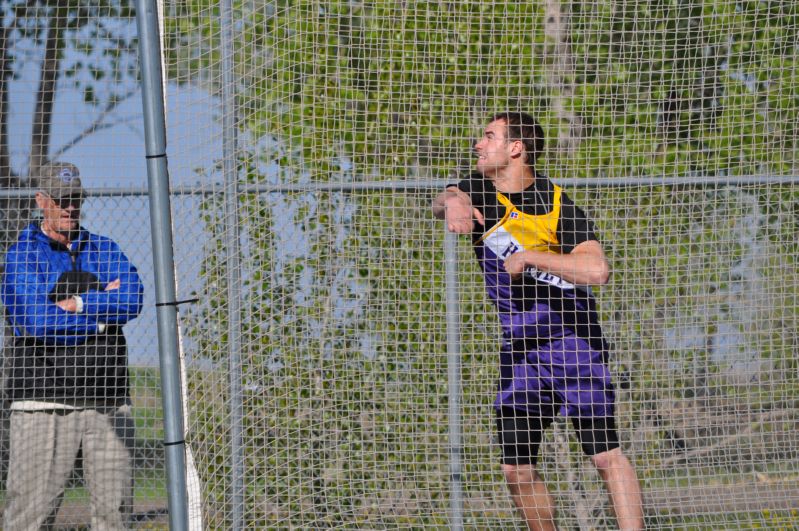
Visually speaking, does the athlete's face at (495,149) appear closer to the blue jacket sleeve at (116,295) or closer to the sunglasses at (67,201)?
the blue jacket sleeve at (116,295)

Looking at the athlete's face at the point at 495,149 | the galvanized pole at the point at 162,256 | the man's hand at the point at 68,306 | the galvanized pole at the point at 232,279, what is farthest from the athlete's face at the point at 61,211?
the athlete's face at the point at 495,149

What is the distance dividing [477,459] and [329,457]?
A: 71 cm

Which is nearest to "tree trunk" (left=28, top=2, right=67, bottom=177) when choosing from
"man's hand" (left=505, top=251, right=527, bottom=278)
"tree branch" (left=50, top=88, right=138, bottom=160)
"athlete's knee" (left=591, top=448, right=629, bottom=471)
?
"tree branch" (left=50, top=88, right=138, bottom=160)

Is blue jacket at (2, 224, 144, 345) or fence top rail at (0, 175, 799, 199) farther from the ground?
→ fence top rail at (0, 175, 799, 199)

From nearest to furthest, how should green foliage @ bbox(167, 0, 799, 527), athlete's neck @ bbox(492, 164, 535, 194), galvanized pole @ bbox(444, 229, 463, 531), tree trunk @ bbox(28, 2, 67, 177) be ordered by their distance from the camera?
athlete's neck @ bbox(492, 164, 535, 194) < galvanized pole @ bbox(444, 229, 463, 531) < green foliage @ bbox(167, 0, 799, 527) < tree trunk @ bbox(28, 2, 67, 177)

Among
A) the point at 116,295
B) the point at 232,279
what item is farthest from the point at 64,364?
the point at 232,279

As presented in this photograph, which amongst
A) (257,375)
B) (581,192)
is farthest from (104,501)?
(581,192)

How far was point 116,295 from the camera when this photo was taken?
404 centimetres

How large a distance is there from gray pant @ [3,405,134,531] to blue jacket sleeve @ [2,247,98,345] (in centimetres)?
36

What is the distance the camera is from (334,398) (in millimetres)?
4359

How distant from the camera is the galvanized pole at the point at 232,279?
11.7ft

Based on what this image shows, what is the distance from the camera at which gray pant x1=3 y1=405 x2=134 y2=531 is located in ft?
13.0

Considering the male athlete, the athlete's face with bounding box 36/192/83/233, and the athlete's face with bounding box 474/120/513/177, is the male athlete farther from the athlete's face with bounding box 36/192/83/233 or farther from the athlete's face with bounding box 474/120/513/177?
the athlete's face with bounding box 36/192/83/233

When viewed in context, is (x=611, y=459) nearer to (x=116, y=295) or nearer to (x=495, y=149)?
(x=495, y=149)
